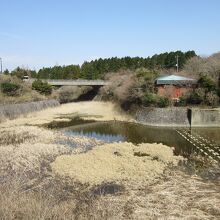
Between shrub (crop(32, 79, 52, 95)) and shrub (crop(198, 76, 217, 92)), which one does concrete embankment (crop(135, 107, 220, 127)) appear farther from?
shrub (crop(32, 79, 52, 95))

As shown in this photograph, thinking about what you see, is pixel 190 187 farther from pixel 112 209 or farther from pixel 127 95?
pixel 127 95

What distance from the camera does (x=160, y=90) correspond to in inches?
1452

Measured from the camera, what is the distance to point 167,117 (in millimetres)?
31625

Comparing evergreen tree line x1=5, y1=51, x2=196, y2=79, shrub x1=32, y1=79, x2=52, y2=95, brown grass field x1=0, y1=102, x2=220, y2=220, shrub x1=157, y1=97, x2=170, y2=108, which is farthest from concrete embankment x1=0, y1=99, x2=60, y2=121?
evergreen tree line x1=5, y1=51, x2=196, y2=79

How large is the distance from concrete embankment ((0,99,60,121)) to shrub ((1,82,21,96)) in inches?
168

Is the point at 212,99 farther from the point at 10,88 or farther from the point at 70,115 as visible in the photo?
the point at 10,88

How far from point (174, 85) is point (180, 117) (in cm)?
661

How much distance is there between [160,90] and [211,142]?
46.3 ft

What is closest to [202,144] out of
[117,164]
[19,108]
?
[117,164]

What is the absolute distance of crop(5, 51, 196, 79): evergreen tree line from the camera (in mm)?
69938

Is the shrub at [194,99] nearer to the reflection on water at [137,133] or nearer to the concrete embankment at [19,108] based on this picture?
the reflection on water at [137,133]

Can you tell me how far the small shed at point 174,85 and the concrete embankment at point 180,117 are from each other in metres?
4.56

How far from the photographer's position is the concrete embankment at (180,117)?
100.0 feet

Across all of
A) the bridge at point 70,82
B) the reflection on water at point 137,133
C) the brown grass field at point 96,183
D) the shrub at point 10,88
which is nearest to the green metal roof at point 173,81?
the reflection on water at point 137,133
